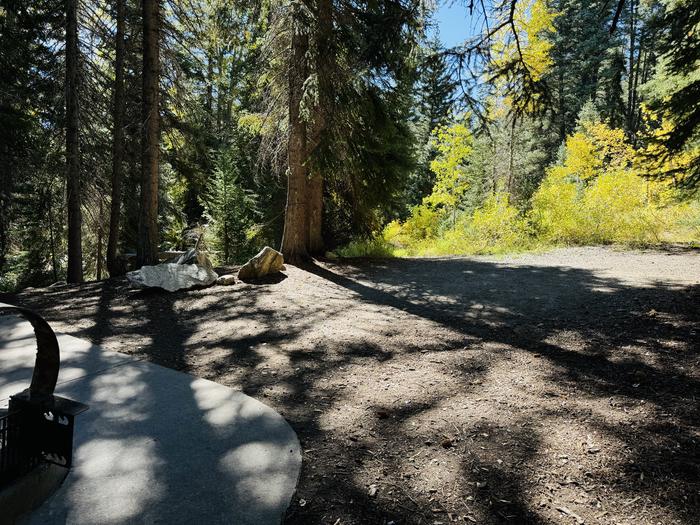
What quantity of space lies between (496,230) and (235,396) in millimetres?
11075

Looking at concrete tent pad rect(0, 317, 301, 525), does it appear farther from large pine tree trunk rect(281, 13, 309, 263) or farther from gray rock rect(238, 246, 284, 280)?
large pine tree trunk rect(281, 13, 309, 263)

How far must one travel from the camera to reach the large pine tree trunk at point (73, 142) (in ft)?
30.9

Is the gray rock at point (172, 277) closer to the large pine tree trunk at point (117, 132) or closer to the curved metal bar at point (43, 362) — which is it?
the large pine tree trunk at point (117, 132)

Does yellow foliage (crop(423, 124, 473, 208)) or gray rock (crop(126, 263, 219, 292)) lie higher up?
yellow foliage (crop(423, 124, 473, 208))

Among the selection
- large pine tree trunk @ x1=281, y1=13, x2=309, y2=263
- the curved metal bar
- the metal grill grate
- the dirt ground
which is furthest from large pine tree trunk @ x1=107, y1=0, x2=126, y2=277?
the metal grill grate

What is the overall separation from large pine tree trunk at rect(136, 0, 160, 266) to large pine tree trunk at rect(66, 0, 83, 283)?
2.24 meters

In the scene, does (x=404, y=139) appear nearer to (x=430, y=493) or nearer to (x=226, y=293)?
(x=226, y=293)

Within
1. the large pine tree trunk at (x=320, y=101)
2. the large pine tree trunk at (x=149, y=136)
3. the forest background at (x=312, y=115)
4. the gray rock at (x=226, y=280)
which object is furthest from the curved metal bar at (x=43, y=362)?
the large pine tree trunk at (x=149, y=136)

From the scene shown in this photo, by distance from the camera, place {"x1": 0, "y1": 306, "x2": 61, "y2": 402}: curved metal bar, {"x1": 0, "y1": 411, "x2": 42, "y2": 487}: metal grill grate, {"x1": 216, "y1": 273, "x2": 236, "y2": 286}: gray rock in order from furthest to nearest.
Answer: {"x1": 216, "y1": 273, "x2": 236, "y2": 286}: gray rock
{"x1": 0, "y1": 306, "x2": 61, "y2": 402}: curved metal bar
{"x1": 0, "y1": 411, "x2": 42, "y2": 487}: metal grill grate

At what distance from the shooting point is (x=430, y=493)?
2.10 metres

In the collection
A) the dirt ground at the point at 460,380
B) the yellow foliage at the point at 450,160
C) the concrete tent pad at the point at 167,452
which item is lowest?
the concrete tent pad at the point at 167,452

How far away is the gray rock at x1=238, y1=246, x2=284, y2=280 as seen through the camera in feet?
24.8

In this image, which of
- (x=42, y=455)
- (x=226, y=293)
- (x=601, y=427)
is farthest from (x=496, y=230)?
(x=42, y=455)

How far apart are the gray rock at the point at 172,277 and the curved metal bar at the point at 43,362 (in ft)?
16.8
